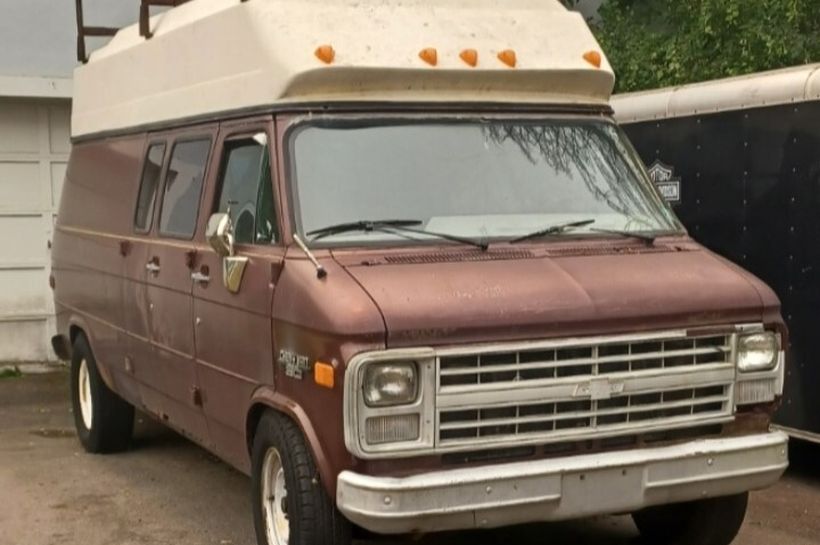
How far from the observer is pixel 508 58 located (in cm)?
592

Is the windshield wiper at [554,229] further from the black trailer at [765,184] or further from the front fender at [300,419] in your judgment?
the black trailer at [765,184]

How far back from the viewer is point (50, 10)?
38.4 ft

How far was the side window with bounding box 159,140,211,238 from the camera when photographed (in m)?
6.44

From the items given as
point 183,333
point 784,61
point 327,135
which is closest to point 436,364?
point 327,135

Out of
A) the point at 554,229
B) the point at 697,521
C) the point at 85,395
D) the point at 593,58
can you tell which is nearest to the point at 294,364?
the point at 554,229

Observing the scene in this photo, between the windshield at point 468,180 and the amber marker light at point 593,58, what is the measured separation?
316mm

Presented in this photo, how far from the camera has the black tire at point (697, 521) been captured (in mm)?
5730

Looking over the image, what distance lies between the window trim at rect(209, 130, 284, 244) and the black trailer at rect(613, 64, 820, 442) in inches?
127

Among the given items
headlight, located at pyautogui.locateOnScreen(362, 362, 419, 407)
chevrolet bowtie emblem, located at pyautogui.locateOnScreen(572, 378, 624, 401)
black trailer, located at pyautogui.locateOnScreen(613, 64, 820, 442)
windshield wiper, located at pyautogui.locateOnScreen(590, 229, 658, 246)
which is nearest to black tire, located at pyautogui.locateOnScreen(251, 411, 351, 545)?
headlight, located at pyautogui.locateOnScreen(362, 362, 419, 407)

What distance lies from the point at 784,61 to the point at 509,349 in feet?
21.5

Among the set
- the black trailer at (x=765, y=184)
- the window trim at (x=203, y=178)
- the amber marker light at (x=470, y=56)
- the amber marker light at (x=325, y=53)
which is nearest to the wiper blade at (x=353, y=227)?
the amber marker light at (x=325, y=53)

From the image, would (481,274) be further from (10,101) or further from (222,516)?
(10,101)

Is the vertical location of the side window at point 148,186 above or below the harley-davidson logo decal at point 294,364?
above

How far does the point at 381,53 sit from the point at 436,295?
1.39 meters
